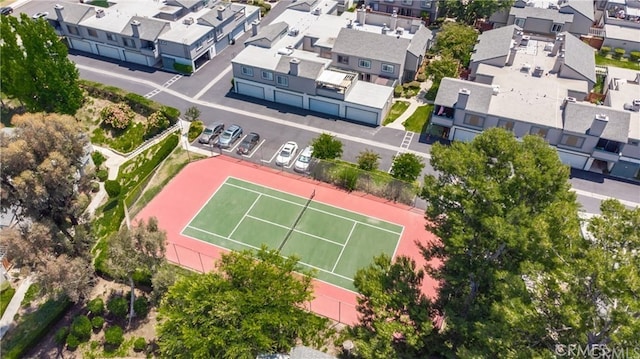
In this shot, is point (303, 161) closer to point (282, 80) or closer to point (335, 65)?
point (282, 80)

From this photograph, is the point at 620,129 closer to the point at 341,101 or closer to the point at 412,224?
the point at 412,224

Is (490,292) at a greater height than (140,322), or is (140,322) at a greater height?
(490,292)

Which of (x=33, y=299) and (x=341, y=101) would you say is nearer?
(x=33, y=299)

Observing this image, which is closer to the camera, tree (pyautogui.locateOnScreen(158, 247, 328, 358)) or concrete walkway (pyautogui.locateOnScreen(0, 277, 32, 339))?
tree (pyautogui.locateOnScreen(158, 247, 328, 358))

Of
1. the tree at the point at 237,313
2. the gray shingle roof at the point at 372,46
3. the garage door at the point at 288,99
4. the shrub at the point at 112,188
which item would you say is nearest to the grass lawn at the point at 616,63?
the gray shingle roof at the point at 372,46

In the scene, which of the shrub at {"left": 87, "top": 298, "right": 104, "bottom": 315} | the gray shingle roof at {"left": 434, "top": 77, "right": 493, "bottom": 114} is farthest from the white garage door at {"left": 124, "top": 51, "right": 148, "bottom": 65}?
the gray shingle roof at {"left": 434, "top": 77, "right": 493, "bottom": 114}

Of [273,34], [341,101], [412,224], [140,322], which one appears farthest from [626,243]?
[273,34]

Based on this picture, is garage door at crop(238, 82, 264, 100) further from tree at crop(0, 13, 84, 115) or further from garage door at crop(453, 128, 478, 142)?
garage door at crop(453, 128, 478, 142)

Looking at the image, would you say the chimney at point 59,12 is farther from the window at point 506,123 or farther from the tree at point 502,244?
the tree at point 502,244
